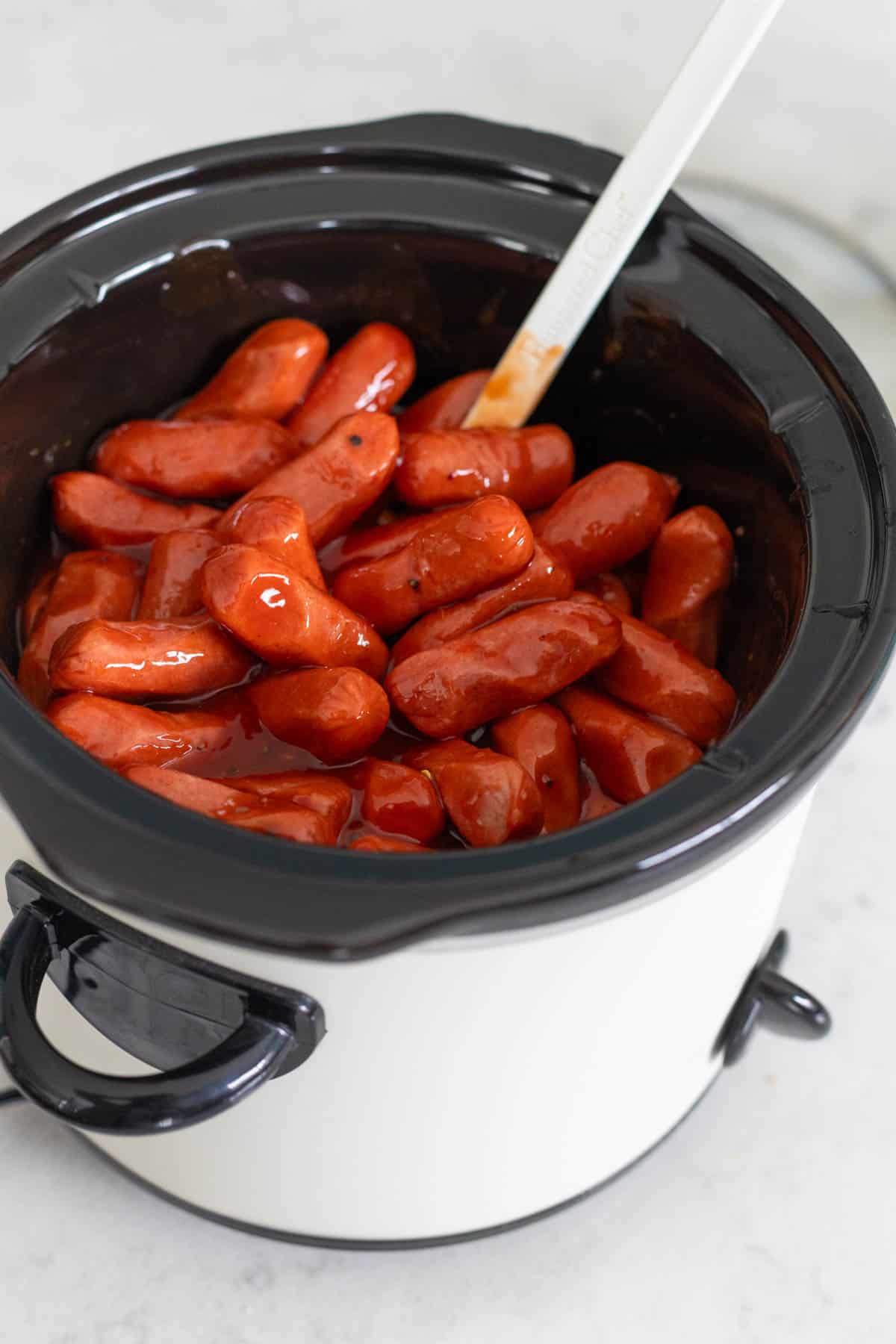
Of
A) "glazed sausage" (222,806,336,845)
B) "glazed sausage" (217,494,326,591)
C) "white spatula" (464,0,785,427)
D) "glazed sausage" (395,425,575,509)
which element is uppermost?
"white spatula" (464,0,785,427)

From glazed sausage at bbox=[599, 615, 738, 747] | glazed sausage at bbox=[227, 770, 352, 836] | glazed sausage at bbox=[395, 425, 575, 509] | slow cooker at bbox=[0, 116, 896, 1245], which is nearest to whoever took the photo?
slow cooker at bbox=[0, 116, 896, 1245]

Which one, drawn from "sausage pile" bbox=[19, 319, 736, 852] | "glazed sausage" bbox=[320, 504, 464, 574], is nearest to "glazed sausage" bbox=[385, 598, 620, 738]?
"sausage pile" bbox=[19, 319, 736, 852]

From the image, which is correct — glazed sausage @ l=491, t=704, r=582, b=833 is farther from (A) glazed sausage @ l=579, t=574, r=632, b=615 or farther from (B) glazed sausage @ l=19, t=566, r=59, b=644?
(B) glazed sausage @ l=19, t=566, r=59, b=644

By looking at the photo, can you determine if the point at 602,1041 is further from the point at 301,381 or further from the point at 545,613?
the point at 301,381

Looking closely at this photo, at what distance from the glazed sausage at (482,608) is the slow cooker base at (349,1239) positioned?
0.41 meters

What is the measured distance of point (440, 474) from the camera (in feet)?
3.49

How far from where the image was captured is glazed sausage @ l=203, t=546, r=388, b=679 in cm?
91

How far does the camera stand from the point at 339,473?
103 cm

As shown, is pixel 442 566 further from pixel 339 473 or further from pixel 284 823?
pixel 284 823

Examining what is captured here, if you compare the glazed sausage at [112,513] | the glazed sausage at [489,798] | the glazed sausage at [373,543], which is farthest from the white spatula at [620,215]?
the glazed sausage at [489,798]

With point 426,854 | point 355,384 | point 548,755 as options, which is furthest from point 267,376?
point 426,854

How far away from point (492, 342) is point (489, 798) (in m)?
0.46

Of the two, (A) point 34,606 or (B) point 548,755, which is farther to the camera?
(A) point 34,606

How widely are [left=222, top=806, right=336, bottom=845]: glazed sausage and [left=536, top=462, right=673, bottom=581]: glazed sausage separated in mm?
301
